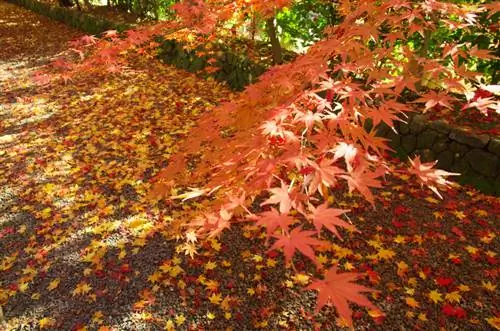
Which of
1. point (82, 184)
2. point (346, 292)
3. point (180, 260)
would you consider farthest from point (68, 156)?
point (346, 292)

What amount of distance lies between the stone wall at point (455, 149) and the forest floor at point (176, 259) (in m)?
0.20

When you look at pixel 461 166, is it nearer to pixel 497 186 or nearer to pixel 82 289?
pixel 497 186

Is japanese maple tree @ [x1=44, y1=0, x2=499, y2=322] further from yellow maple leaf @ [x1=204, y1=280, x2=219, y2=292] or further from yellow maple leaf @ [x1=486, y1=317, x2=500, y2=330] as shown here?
yellow maple leaf @ [x1=486, y1=317, x2=500, y2=330]

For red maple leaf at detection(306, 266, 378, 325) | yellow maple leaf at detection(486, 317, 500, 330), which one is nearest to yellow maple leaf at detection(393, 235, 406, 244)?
yellow maple leaf at detection(486, 317, 500, 330)

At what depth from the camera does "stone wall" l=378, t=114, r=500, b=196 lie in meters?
4.27

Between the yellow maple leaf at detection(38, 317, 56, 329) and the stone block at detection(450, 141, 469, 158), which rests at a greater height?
the stone block at detection(450, 141, 469, 158)

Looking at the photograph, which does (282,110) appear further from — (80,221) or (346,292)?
(80,221)

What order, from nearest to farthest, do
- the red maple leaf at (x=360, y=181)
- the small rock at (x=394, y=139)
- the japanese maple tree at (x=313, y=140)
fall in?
the japanese maple tree at (x=313, y=140) < the red maple leaf at (x=360, y=181) < the small rock at (x=394, y=139)

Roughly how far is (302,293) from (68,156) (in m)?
4.03

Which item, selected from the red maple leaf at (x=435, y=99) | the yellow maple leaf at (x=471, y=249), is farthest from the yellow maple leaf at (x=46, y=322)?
the yellow maple leaf at (x=471, y=249)

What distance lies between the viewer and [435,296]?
3.24 meters

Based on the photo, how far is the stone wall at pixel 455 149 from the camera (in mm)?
4273

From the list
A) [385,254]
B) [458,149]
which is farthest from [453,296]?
[458,149]

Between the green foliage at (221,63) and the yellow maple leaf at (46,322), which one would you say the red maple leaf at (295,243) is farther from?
the green foliage at (221,63)
